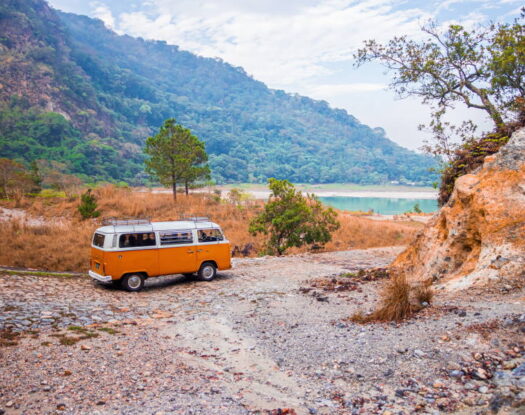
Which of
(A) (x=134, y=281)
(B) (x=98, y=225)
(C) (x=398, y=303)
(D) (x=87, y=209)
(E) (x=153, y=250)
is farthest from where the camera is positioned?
(D) (x=87, y=209)

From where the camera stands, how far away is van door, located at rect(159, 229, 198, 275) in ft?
41.6

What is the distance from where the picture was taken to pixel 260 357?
6.82 metres

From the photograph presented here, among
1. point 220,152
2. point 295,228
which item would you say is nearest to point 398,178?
point 220,152

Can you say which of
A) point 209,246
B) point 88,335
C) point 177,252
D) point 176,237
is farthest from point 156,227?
point 88,335

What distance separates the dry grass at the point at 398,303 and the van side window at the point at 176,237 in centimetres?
679

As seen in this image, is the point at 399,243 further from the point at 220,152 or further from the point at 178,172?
the point at 220,152

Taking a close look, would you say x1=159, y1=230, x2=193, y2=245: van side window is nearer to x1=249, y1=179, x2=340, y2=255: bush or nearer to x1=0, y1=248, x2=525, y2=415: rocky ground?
x1=0, y1=248, x2=525, y2=415: rocky ground

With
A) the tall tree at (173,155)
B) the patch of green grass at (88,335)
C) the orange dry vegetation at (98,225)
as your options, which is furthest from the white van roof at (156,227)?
the tall tree at (173,155)

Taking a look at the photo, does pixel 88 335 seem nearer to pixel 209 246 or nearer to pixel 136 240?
pixel 136 240

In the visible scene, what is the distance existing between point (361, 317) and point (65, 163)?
100 meters

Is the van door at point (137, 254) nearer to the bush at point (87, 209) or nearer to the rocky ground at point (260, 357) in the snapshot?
the rocky ground at point (260, 357)

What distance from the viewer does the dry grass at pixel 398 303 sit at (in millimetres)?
7539

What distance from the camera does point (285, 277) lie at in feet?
47.6

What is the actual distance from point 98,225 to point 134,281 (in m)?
16.3
